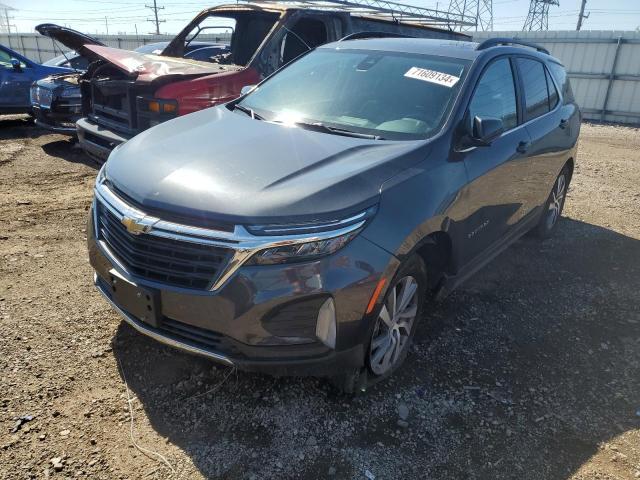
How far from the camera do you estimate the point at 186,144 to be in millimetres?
2834

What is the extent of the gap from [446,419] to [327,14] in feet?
16.6

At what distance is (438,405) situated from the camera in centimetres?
274

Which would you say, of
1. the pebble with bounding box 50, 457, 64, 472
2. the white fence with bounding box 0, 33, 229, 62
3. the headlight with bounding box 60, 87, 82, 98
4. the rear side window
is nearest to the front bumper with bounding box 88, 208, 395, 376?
the pebble with bounding box 50, 457, 64, 472

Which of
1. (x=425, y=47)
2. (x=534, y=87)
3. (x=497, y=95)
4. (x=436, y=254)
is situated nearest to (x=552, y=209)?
(x=534, y=87)

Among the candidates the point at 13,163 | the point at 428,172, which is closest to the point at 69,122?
the point at 13,163

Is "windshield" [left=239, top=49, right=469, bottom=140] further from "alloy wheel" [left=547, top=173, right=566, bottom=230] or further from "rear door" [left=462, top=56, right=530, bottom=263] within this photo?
"alloy wheel" [left=547, top=173, right=566, bottom=230]

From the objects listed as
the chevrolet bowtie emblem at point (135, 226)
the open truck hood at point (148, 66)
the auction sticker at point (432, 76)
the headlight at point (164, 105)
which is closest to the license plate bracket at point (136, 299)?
the chevrolet bowtie emblem at point (135, 226)

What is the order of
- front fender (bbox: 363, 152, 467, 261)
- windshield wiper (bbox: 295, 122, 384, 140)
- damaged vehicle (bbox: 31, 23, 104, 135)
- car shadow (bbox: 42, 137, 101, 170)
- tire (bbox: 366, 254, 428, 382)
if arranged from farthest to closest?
1. damaged vehicle (bbox: 31, 23, 104, 135)
2. car shadow (bbox: 42, 137, 101, 170)
3. windshield wiper (bbox: 295, 122, 384, 140)
4. tire (bbox: 366, 254, 428, 382)
5. front fender (bbox: 363, 152, 467, 261)

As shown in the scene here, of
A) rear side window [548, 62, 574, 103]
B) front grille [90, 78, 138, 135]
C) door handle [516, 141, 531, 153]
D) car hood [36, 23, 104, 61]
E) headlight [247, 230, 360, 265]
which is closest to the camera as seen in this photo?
headlight [247, 230, 360, 265]

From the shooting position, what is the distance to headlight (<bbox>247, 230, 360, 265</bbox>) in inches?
84.5

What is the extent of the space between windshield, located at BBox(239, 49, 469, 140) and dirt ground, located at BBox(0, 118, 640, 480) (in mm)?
1353

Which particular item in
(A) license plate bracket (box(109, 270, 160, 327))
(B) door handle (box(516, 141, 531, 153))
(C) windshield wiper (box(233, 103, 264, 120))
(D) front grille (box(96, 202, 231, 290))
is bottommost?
(A) license plate bracket (box(109, 270, 160, 327))

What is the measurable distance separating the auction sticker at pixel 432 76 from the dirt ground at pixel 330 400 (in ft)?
5.01

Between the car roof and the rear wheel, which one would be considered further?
the rear wheel
